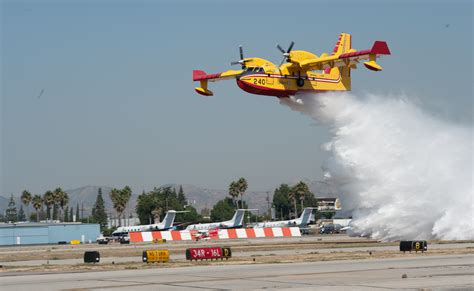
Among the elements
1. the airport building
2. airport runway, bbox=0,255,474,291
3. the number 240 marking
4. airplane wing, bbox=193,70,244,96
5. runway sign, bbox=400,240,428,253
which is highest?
airplane wing, bbox=193,70,244,96

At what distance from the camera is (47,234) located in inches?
4786

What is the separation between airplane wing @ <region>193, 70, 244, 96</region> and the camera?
198ft

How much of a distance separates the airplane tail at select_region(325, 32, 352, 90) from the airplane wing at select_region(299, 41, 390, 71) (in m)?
2.47

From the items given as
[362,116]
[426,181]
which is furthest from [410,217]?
[362,116]

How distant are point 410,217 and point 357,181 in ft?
14.8

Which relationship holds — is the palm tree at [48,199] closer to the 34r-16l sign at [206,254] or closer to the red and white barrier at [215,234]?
the red and white barrier at [215,234]

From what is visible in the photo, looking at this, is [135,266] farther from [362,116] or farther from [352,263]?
[362,116]

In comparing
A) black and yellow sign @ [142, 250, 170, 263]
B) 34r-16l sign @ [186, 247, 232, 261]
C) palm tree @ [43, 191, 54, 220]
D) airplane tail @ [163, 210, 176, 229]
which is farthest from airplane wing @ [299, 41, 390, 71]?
palm tree @ [43, 191, 54, 220]

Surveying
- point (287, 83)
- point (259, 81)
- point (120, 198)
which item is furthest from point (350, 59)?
point (120, 198)

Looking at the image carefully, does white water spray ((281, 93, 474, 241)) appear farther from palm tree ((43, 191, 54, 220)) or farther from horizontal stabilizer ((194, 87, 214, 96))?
palm tree ((43, 191, 54, 220))

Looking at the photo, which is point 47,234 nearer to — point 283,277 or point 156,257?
point 156,257

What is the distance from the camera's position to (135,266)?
3806 centimetres

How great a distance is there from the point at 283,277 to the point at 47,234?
320 ft

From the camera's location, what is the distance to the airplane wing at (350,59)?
5222cm
